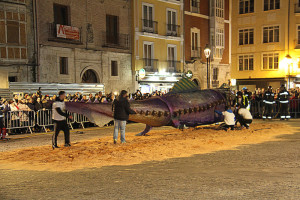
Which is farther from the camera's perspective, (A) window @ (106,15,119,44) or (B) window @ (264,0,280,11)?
(B) window @ (264,0,280,11)

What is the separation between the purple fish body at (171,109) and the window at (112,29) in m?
14.0

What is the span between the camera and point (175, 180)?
6.95 m

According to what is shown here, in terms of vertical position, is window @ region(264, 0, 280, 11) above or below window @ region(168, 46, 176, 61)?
above

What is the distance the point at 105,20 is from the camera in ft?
88.5

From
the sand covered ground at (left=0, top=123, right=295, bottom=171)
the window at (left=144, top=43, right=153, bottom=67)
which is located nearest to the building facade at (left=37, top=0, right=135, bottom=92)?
the window at (left=144, top=43, right=153, bottom=67)

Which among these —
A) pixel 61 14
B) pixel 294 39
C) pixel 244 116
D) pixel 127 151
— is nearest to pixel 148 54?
pixel 61 14

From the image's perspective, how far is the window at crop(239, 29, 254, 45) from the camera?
138 ft

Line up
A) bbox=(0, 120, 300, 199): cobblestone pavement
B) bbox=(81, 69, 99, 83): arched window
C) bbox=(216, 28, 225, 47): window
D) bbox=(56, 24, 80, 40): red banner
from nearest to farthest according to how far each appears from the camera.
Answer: bbox=(0, 120, 300, 199): cobblestone pavement, bbox=(56, 24, 80, 40): red banner, bbox=(81, 69, 99, 83): arched window, bbox=(216, 28, 225, 47): window

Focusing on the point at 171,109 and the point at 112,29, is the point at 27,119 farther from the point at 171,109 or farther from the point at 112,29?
the point at 112,29

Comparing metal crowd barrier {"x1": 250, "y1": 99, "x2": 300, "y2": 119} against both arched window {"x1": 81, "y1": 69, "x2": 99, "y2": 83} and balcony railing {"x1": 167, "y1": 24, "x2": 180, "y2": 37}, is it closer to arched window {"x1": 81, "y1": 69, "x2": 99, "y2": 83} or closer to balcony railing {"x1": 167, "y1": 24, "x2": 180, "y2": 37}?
arched window {"x1": 81, "y1": 69, "x2": 99, "y2": 83}

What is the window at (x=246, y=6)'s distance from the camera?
1661 inches

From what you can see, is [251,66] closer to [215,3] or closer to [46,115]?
[215,3]

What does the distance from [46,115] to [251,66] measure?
3100 centimetres

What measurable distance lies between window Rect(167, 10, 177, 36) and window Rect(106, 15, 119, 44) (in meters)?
5.92
